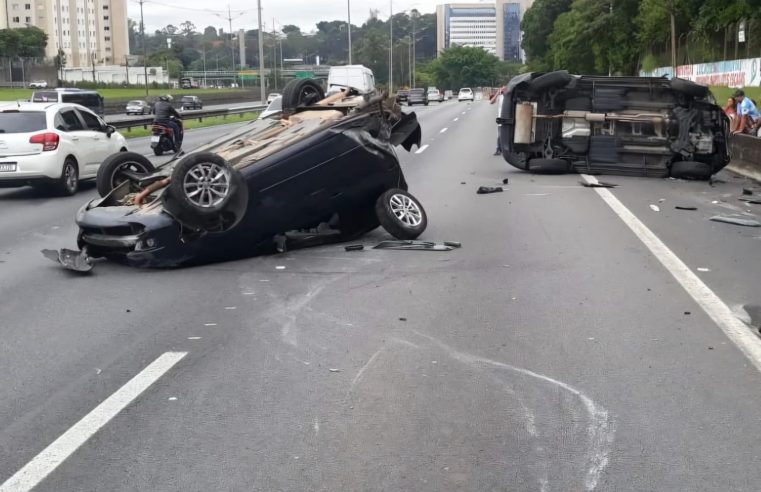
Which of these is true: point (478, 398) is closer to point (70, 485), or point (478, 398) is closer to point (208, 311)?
point (70, 485)

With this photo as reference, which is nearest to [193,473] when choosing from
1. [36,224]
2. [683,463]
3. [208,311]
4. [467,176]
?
[683,463]

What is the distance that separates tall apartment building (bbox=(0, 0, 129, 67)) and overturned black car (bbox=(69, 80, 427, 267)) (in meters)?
147

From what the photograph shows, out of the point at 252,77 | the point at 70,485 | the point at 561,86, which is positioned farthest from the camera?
the point at 252,77

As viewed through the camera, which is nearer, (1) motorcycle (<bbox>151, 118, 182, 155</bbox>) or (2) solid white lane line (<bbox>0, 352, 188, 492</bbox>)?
(2) solid white lane line (<bbox>0, 352, 188, 492</bbox>)

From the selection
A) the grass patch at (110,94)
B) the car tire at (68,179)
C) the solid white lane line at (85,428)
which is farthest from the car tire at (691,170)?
the grass patch at (110,94)

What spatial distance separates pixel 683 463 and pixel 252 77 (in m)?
142

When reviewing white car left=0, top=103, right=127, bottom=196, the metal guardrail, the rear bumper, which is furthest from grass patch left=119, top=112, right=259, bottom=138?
the rear bumper

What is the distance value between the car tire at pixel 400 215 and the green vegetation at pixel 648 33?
27.3 metres

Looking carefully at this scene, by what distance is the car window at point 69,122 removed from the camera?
1672 cm

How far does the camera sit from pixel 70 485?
14.7 feet

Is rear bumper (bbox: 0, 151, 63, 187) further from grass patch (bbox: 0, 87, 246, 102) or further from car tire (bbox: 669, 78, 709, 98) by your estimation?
grass patch (bbox: 0, 87, 246, 102)

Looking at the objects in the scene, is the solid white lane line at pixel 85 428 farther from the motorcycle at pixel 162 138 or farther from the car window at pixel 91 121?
the motorcycle at pixel 162 138

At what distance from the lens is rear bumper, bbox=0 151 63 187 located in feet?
52.1

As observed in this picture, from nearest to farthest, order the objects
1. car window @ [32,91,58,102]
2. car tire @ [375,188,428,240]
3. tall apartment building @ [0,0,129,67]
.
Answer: car tire @ [375,188,428,240] → car window @ [32,91,58,102] → tall apartment building @ [0,0,129,67]
